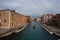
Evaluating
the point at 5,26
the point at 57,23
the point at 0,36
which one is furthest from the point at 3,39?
the point at 57,23

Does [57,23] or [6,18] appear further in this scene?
[57,23]

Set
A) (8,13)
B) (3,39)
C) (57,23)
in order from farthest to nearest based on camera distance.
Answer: (57,23), (8,13), (3,39)

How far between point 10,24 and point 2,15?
3.23m

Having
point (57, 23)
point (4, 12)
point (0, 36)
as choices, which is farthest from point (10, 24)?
point (57, 23)

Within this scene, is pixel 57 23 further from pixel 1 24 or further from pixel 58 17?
pixel 1 24

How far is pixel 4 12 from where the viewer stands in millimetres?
31328

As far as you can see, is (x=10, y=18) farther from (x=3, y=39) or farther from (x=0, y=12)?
(x=3, y=39)

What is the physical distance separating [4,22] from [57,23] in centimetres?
2735

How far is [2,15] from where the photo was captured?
3175 cm

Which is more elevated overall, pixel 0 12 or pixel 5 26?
pixel 0 12

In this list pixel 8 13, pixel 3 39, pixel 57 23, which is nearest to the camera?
pixel 3 39

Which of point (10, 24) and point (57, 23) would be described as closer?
point (10, 24)

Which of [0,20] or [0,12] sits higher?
[0,12]

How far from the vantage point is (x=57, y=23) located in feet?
169
